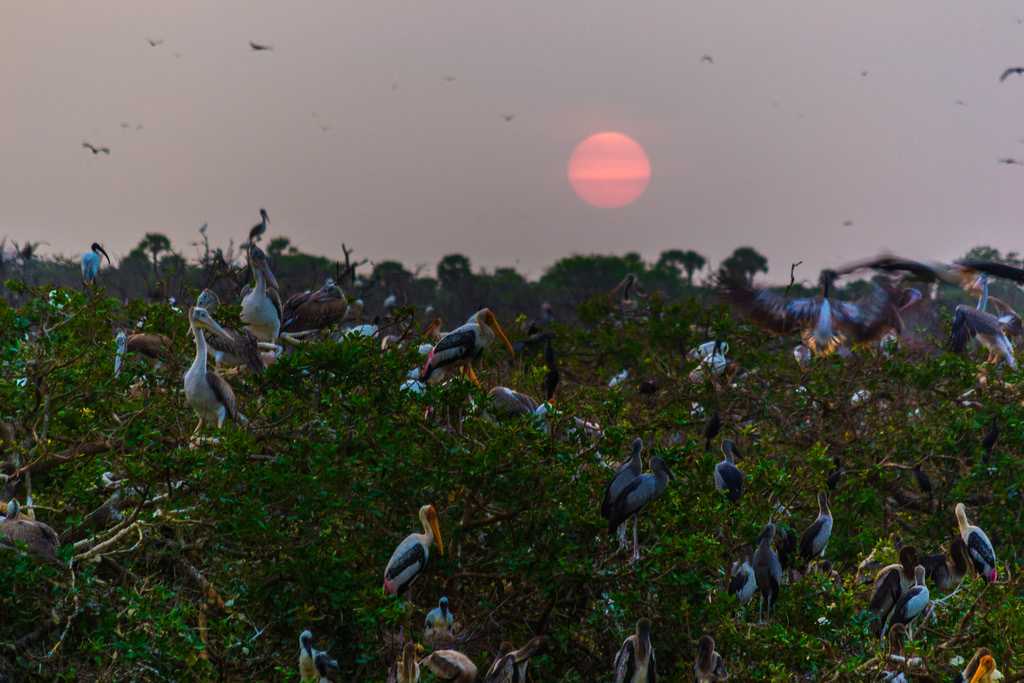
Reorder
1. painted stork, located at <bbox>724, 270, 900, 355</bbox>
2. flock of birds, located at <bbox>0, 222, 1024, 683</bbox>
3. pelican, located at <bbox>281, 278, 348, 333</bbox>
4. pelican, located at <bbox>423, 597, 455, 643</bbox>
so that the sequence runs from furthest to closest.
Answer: painted stork, located at <bbox>724, 270, 900, 355</bbox> < pelican, located at <bbox>281, 278, 348, 333</bbox> < pelican, located at <bbox>423, 597, 455, 643</bbox> < flock of birds, located at <bbox>0, 222, 1024, 683</bbox>

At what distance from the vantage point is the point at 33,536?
23.7ft

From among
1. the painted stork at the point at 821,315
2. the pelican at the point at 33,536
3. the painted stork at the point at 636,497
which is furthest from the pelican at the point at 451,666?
the painted stork at the point at 821,315

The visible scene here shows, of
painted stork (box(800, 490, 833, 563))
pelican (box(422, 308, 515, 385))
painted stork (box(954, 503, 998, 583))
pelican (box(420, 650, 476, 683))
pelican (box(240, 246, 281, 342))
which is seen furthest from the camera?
pelican (box(240, 246, 281, 342))

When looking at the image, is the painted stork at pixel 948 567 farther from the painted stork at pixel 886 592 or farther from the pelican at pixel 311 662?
the pelican at pixel 311 662

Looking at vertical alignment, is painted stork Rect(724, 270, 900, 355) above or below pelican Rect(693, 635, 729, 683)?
below

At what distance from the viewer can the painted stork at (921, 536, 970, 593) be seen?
1061 centimetres

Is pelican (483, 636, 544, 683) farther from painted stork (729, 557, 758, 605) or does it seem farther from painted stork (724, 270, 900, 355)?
painted stork (724, 270, 900, 355)

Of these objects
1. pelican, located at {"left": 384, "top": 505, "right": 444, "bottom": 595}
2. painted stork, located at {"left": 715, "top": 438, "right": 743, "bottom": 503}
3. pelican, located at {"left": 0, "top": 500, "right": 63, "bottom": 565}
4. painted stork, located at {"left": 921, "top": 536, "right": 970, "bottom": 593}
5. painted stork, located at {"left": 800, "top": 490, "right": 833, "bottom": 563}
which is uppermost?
pelican, located at {"left": 0, "top": 500, "right": 63, "bottom": 565}

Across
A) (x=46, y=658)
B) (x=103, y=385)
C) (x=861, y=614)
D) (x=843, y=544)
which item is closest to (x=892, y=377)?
(x=843, y=544)

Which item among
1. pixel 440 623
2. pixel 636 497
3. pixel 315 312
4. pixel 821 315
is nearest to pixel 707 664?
pixel 636 497

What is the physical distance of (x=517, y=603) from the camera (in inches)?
312

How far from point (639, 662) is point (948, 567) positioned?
497cm

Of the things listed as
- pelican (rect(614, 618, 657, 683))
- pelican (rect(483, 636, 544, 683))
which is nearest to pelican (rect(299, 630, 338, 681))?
pelican (rect(483, 636, 544, 683))

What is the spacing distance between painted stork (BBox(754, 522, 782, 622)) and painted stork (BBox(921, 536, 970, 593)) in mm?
2343
